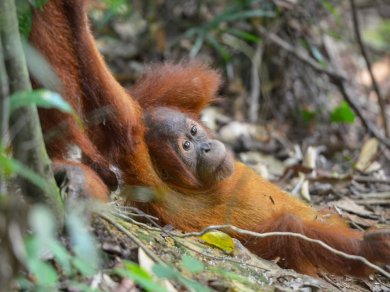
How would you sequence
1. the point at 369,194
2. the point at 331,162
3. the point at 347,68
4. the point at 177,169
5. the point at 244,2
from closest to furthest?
the point at 177,169 < the point at 369,194 < the point at 331,162 < the point at 244,2 < the point at 347,68

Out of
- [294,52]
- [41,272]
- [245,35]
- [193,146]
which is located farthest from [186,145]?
[294,52]

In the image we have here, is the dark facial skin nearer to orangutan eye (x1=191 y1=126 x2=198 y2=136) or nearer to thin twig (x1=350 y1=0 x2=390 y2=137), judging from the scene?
orangutan eye (x1=191 y1=126 x2=198 y2=136)

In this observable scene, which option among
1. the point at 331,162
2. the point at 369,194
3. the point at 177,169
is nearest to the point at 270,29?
the point at 331,162

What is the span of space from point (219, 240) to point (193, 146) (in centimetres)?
96

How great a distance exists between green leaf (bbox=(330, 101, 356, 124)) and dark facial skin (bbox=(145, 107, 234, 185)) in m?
3.45

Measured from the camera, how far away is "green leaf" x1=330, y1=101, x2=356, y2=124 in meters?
7.55

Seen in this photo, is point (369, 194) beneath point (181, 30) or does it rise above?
beneath

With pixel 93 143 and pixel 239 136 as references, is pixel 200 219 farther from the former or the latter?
pixel 239 136

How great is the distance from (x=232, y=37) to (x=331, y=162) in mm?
1864

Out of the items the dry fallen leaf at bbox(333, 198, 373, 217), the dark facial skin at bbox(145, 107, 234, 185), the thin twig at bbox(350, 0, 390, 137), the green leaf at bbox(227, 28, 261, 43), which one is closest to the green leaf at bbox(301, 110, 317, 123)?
the green leaf at bbox(227, 28, 261, 43)

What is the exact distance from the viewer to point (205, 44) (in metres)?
7.93

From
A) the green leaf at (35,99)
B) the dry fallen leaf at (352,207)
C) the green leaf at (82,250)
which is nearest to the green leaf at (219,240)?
the green leaf at (82,250)

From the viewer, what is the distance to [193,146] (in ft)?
14.3

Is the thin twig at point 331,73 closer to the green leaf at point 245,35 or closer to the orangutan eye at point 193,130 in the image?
the green leaf at point 245,35
